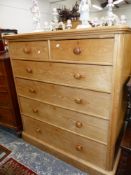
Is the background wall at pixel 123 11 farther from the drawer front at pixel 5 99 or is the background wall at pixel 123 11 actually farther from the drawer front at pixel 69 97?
the drawer front at pixel 5 99

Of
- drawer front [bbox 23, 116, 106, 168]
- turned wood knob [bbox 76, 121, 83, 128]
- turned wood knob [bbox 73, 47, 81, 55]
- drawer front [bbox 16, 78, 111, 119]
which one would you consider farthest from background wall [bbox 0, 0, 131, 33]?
turned wood knob [bbox 76, 121, 83, 128]

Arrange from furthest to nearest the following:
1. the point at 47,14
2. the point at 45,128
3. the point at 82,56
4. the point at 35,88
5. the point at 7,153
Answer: the point at 47,14 < the point at 7,153 < the point at 45,128 < the point at 35,88 < the point at 82,56

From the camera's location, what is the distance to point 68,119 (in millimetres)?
1284

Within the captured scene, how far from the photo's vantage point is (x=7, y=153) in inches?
64.8

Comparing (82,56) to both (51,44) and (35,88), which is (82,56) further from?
(35,88)

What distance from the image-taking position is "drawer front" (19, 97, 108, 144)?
1130 mm

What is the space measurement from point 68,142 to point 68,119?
272 millimetres

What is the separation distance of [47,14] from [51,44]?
3.34m

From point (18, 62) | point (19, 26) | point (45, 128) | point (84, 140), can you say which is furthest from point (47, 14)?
point (84, 140)

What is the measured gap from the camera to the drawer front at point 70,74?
0.98 metres

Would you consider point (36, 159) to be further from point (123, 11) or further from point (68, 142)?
point (123, 11)

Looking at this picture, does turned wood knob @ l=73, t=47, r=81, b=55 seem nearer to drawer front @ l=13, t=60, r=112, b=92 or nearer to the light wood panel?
drawer front @ l=13, t=60, r=112, b=92

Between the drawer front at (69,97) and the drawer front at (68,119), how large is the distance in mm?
57

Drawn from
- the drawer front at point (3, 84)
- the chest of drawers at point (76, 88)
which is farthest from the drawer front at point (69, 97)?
the drawer front at point (3, 84)
